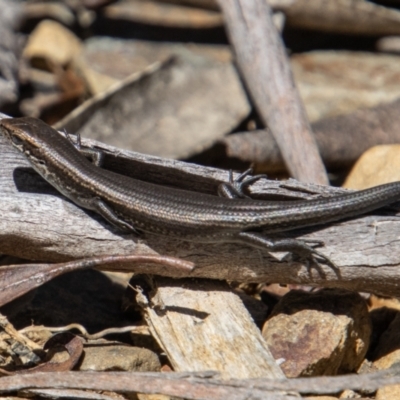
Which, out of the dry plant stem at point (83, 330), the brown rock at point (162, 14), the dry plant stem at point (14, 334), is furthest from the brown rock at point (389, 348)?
the brown rock at point (162, 14)

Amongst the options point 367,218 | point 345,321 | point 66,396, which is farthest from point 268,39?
point 66,396

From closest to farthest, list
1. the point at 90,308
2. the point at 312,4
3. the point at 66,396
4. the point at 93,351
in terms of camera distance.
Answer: the point at 66,396
the point at 93,351
the point at 90,308
the point at 312,4

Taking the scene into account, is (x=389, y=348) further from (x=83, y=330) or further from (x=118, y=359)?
(x=83, y=330)

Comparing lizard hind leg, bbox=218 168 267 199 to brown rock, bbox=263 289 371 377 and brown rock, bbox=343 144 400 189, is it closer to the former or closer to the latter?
brown rock, bbox=263 289 371 377

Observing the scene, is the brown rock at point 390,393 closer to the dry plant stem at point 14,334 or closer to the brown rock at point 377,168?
the brown rock at point 377,168

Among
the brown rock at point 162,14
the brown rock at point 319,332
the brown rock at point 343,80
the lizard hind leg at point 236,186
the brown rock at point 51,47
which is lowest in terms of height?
the brown rock at point 319,332

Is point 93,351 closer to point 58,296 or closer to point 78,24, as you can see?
point 58,296
